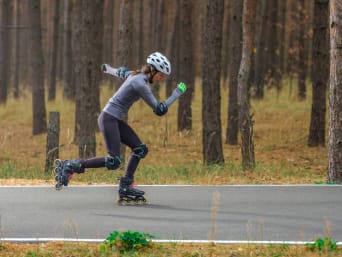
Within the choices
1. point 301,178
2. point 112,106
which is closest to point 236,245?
point 112,106

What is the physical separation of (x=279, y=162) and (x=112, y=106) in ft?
35.6

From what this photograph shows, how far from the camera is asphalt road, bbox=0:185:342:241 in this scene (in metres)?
8.80

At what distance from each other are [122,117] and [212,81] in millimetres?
7819

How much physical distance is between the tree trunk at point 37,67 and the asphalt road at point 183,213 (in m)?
14.3

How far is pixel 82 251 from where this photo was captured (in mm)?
7762

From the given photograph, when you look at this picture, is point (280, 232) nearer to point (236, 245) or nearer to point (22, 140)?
point (236, 245)

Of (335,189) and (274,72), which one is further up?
(274,72)

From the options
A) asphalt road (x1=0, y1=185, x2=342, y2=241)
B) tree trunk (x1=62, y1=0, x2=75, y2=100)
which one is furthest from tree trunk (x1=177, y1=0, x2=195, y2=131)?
asphalt road (x1=0, y1=185, x2=342, y2=241)

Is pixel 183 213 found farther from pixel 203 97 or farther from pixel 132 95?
pixel 203 97

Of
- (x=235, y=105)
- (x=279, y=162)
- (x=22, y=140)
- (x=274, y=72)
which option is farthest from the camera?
(x=274, y=72)

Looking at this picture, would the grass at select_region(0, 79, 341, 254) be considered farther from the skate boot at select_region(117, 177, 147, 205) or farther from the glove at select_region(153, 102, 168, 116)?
the glove at select_region(153, 102, 168, 116)

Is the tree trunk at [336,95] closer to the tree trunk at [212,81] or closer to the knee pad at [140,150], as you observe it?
the knee pad at [140,150]

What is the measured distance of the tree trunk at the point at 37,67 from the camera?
1008 inches

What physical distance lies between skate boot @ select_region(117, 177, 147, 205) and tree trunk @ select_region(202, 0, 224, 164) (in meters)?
7.41
